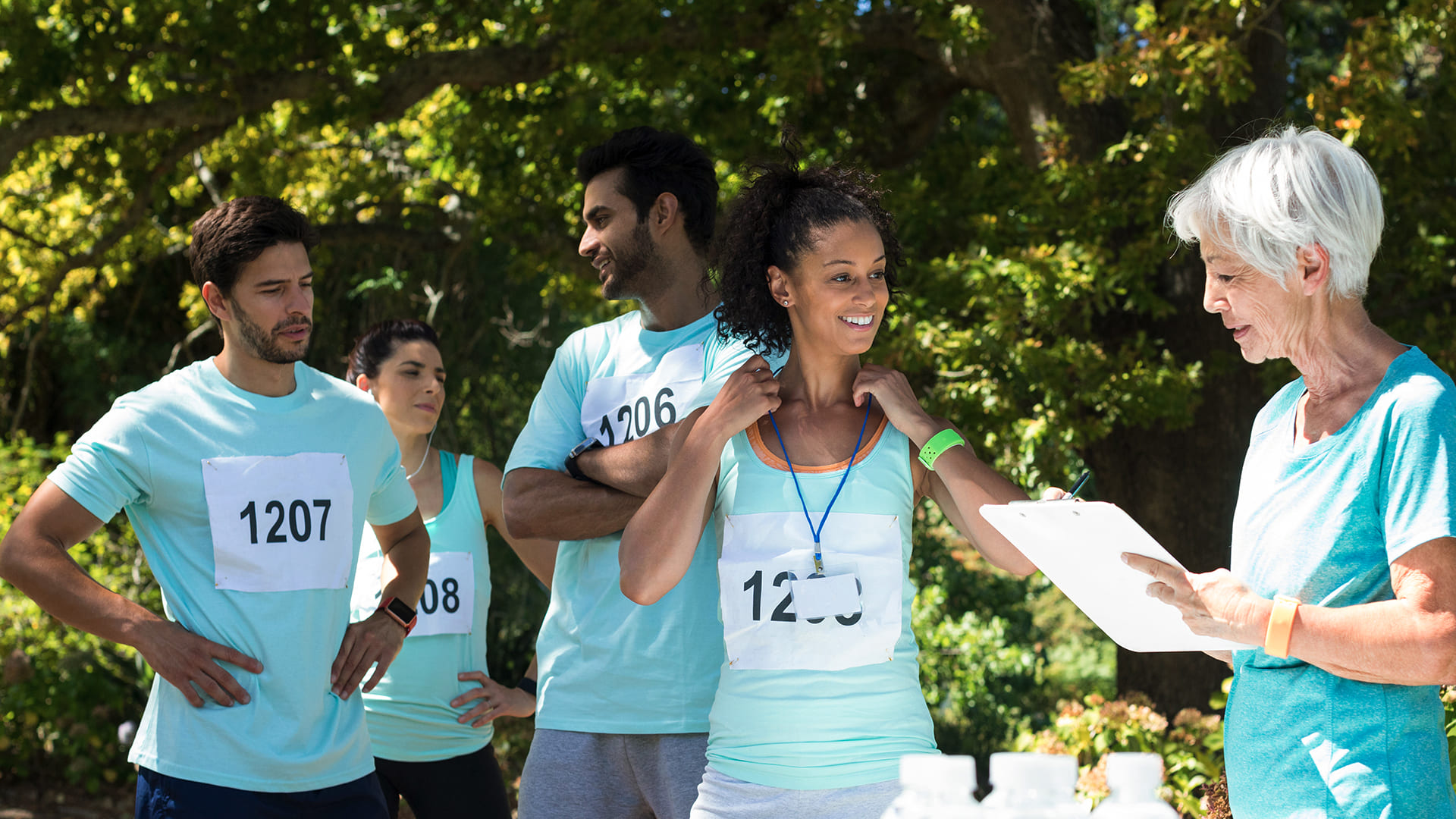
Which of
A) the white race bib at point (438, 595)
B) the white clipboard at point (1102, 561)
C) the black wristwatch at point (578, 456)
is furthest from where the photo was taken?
the white race bib at point (438, 595)

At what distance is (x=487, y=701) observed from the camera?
138 inches

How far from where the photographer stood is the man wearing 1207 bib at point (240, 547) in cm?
252

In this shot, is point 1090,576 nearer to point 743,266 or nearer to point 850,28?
point 743,266

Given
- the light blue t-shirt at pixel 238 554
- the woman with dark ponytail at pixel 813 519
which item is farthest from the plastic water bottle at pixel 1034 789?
the light blue t-shirt at pixel 238 554

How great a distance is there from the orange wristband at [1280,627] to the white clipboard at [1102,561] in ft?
0.21

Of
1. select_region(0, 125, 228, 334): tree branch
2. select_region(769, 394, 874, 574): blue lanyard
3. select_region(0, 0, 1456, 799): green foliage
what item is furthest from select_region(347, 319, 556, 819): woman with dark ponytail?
select_region(0, 125, 228, 334): tree branch

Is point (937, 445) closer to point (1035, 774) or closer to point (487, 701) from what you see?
point (1035, 774)

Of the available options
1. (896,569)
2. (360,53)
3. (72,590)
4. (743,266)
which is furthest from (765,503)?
(360,53)

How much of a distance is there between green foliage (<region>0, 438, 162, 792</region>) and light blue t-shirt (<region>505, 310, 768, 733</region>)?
549 cm

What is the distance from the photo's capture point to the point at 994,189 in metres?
6.23

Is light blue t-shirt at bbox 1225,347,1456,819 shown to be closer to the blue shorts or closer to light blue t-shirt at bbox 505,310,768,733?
light blue t-shirt at bbox 505,310,768,733

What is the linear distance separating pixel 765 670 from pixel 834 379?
22.4 inches

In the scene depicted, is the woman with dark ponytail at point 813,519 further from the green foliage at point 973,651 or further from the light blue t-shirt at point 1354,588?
the green foliage at point 973,651

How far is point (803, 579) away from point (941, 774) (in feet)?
2.53
